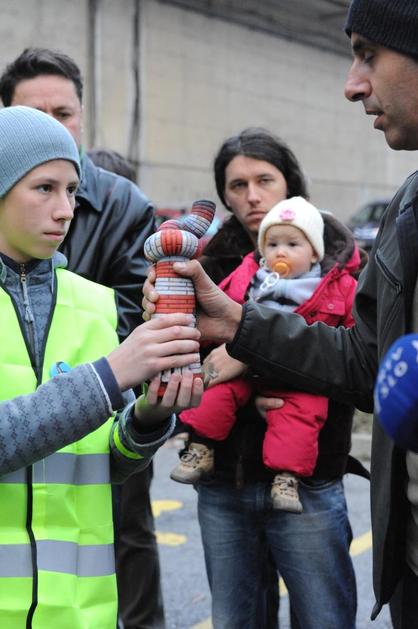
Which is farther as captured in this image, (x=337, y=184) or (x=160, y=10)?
(x=337, y=184)

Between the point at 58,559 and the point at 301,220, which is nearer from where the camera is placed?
the point at 58,559

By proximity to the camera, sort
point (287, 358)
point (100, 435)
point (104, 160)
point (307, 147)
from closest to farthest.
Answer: point (100, 435) < point (287, 358) < point (104, 160) < point (307, 147)

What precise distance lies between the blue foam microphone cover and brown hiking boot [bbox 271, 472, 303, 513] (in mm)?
1490

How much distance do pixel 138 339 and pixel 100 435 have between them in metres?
0.40

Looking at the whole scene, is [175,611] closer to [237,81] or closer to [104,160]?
[104,160]

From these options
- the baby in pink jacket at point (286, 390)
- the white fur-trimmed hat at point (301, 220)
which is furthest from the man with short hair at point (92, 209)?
the white fur-trimmed hat at point (301, 220)

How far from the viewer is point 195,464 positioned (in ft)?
9.72

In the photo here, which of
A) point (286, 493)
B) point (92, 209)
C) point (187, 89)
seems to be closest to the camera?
point (286, 493)

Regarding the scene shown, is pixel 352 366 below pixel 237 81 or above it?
below

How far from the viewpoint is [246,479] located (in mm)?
Answer: 2938

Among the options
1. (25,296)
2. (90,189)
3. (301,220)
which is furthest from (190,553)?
(25,296)

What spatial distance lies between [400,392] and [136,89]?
20193 millimetres

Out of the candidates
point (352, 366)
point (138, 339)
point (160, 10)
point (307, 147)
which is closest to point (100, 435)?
point (138, 339)

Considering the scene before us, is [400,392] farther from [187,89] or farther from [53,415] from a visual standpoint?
[187,89]
